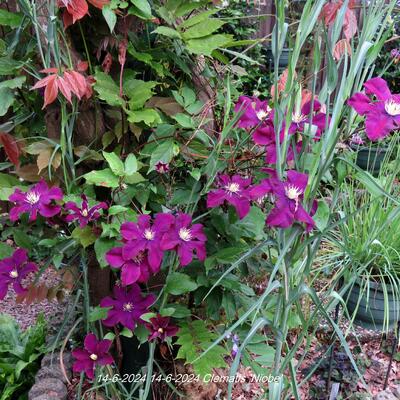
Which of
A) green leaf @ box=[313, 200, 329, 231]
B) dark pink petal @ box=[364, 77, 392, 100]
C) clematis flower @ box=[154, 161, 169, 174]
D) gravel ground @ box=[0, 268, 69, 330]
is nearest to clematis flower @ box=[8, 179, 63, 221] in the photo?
clematis flower @ box=[154, 161, 169, 174]

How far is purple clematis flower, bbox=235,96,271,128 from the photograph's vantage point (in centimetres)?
97

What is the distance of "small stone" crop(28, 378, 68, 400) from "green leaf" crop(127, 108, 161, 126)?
0.82m

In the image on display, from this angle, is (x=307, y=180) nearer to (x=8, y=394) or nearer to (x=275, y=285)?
(x=275, y=285)

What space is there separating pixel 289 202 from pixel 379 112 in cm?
21

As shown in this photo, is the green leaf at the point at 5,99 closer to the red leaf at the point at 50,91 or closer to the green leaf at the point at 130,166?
the red leaf at the point at 50,91

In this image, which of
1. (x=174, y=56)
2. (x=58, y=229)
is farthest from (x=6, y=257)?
(x=174, y=56)

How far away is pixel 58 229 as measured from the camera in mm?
1208

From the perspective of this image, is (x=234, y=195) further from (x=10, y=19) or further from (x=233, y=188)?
(x=10, y=19)

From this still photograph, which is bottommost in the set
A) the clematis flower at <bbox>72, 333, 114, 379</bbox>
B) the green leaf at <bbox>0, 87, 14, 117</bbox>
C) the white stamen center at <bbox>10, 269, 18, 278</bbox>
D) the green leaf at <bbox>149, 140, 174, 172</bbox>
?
the clematis flower at <bbox>72, 333, 114, 379</bbox>

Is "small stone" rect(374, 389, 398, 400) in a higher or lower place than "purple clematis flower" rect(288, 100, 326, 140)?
lower

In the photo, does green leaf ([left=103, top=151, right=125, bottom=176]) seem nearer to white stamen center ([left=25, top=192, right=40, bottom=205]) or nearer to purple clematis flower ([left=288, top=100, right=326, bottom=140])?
white stamen center ([left=25, top=192, right=40, bottom=205])

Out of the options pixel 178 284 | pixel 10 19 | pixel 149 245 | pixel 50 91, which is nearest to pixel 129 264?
pixel 149 245

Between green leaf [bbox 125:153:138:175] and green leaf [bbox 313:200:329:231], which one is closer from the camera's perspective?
green leaf [bbox 313:200:329:231]

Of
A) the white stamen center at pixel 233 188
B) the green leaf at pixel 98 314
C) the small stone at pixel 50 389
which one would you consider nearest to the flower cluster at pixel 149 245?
the white stamen center at pixel 233 188
